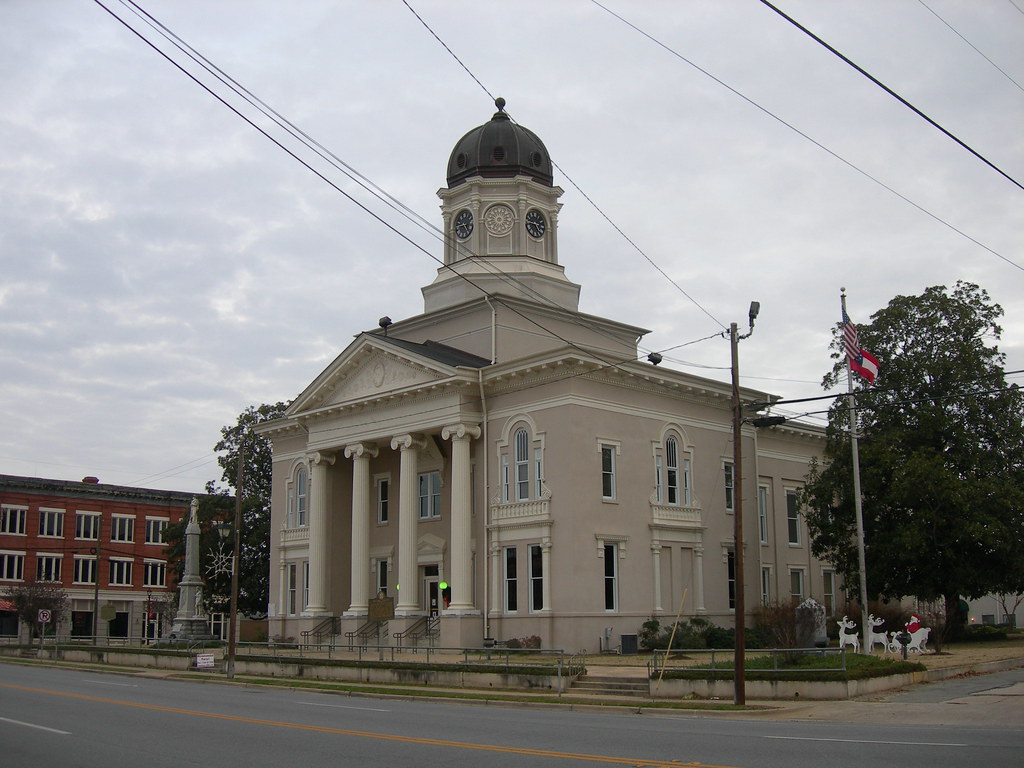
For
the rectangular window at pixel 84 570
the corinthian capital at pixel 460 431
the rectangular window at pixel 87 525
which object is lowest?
the rectangular window at pixel 84 570

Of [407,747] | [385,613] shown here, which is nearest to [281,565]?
[385,613]

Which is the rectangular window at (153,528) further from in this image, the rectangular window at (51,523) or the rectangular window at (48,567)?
the rectangular window at (48,567)

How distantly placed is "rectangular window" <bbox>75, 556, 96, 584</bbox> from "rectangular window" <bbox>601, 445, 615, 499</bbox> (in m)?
53.6

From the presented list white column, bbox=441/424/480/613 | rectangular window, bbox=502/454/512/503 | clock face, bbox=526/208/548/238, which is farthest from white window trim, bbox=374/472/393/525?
clock face, bbox=526/208/548/238

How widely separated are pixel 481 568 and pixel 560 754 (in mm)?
27599

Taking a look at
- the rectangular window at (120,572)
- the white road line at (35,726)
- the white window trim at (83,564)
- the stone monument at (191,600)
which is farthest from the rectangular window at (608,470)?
the rectangular window at (120,572)

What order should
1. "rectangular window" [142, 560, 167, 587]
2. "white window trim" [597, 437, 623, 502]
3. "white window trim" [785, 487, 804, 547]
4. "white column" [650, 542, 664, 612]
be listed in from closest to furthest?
"white window trim" [597, 437, 623, 502] → "white column" [650, 542, 664, 612] → "white window trim" [785, 487, 804, 547] → "rectangular window" [142, 560, 167, 587]

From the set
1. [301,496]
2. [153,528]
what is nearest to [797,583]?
[301,496]

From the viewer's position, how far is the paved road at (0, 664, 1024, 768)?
44.5 ft

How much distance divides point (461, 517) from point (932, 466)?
17.4m

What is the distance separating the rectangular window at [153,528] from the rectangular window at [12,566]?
10352mm

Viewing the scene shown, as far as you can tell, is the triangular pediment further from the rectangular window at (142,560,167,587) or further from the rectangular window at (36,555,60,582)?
the rectangular window at (142,560,167,587)

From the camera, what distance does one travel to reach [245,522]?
6288cm

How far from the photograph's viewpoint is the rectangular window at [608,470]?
132 ft
